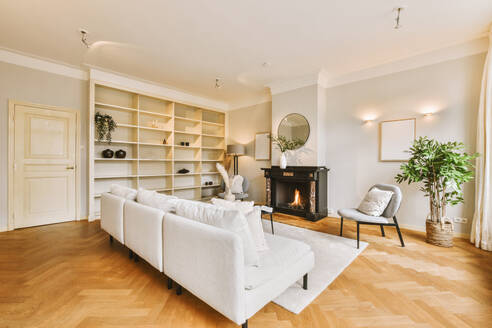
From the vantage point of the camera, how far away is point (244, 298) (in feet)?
4.20

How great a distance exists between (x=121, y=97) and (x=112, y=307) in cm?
417

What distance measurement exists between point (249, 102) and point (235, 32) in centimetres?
290

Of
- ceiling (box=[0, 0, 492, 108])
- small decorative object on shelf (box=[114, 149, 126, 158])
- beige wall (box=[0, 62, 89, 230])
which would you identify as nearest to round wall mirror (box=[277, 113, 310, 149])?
ceiling (box=[0, 0, 492, 108])

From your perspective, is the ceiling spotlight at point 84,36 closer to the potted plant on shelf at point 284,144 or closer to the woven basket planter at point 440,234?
the potted plant on shelf at point 284,144

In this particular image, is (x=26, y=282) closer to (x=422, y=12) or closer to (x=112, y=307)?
(x=112, y=307)

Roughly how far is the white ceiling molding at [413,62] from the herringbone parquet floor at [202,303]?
2.68m

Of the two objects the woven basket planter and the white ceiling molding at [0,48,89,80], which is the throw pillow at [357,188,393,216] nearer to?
the woven basket planter

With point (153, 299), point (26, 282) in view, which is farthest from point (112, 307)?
point (26, 282)

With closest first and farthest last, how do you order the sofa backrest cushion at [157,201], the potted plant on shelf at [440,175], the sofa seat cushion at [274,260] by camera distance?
1. the sofa seat cushion at [274,260]
2. the sofa backrest cushion at [157,201]
3. the potted plant on shelf at [440,175]

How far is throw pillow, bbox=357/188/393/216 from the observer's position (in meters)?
2.95

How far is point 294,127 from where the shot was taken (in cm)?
456

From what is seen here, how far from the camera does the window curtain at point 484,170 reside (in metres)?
2.68

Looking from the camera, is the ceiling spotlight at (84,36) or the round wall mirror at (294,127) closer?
the ceiling spotlight at (84,36)

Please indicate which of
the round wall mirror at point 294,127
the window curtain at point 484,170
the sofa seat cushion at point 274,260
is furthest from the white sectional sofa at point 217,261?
the round wall mirror at point 294,127
